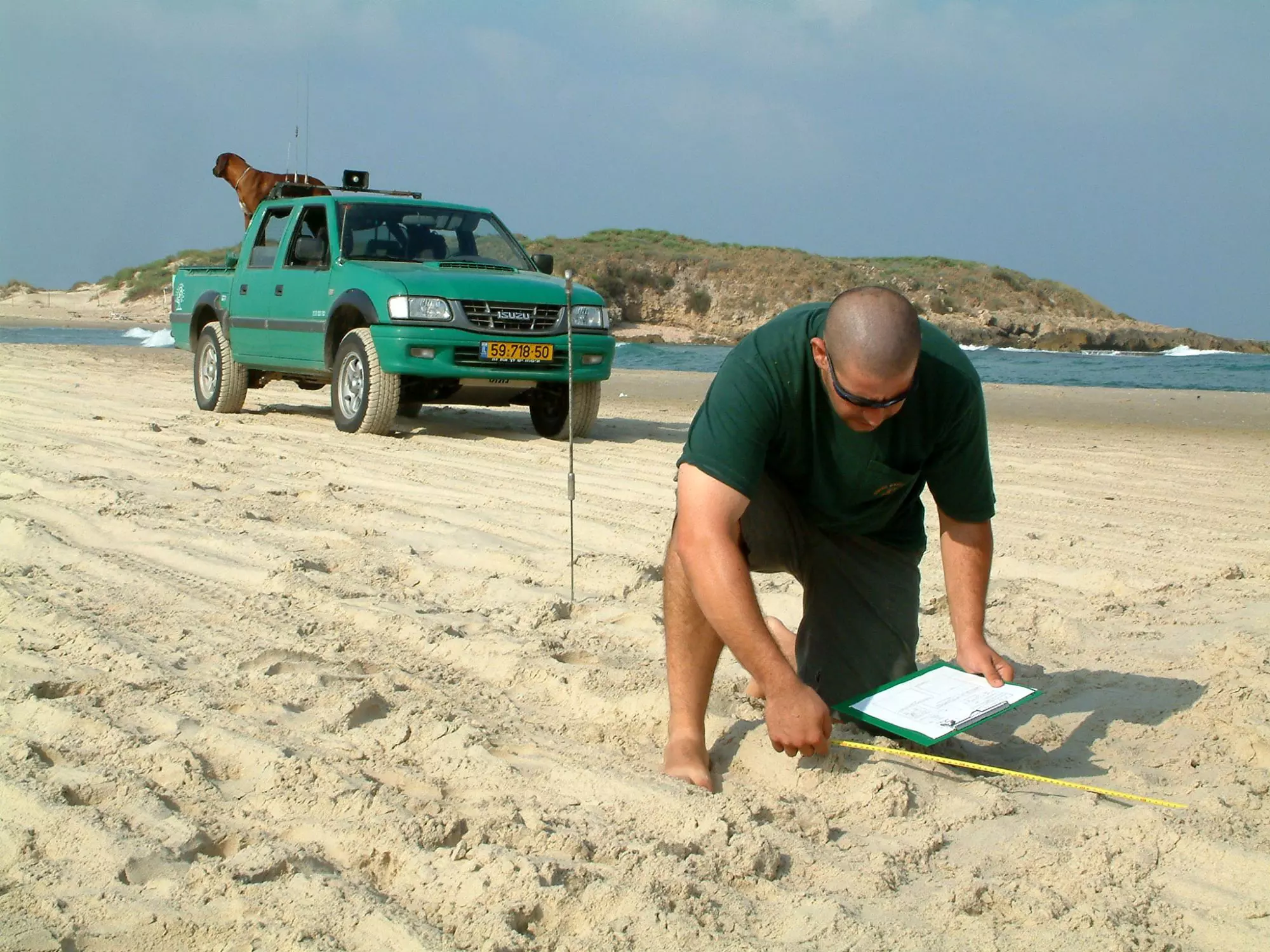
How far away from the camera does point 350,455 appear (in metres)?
8.10

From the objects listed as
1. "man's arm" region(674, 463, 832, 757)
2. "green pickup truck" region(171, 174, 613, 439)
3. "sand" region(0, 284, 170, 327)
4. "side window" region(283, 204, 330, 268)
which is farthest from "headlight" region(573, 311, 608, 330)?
"sand" region(0, 284, 170, 327)

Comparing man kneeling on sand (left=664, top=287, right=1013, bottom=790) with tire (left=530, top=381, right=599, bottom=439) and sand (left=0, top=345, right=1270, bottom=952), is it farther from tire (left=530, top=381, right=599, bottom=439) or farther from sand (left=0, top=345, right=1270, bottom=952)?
tire (left=530, top=381, right=599, bottom=439)

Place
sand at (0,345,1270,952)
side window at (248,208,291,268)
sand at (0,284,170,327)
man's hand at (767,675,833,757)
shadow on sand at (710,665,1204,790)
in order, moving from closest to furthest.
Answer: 1. sand at (0,345,1270,952)
2. man's hand at (767,675,833,757)
3. shadow on sand at (710,665,1204,790)
4. side window at (248,208,291,268)
5. sand at (0,284,170,327)

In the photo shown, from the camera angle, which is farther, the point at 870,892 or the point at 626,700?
the point at 626,700

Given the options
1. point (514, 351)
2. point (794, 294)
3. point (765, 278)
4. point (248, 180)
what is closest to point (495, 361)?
point (514, 351)

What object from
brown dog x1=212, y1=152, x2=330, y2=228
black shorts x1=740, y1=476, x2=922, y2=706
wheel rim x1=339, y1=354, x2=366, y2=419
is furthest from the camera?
brown dog x1=212, y1=152, x2=330, y2=228

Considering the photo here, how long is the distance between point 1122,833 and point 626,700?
1384mm

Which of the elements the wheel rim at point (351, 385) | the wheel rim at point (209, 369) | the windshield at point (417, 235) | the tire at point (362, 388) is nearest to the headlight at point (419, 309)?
the tire at point (362, 388)

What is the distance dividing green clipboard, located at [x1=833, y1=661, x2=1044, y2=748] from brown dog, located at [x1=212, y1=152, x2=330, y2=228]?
10.9 m

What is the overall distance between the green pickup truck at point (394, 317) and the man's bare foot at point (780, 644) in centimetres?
487

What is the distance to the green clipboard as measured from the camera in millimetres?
3088

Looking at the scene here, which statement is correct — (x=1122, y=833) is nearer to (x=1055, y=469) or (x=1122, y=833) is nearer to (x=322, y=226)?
(x=1055, y=469)

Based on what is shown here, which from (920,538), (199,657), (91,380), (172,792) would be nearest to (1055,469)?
(920,538)

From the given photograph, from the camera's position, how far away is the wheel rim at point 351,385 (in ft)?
31.1
